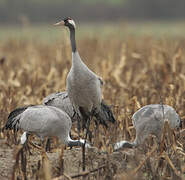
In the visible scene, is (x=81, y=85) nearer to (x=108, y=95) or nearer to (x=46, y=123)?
(x=46, y=123)

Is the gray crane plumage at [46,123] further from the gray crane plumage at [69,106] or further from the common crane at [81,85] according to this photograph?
the gray crane plumage at [69,106]

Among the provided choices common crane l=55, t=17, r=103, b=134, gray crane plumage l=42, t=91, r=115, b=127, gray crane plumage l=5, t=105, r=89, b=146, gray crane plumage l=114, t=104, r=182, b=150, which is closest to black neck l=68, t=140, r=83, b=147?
gray crane plumage l=5, t=105, r=89, b=146

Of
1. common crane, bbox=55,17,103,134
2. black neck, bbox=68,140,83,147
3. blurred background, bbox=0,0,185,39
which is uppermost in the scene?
common crane, bbox=55,17,103,134

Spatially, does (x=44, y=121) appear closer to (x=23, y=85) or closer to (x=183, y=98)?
(x=183, y=98)

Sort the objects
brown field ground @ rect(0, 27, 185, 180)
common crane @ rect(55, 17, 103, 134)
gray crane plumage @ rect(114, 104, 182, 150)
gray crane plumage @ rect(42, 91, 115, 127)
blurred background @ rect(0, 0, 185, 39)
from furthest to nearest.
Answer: blurred background @ rect(0, 0, 185, 39) → gray crane plumage @ rect(42, 91, 115, 127) → common crane @ rect(55, 17, 103, 134) → gray crane plumage @ rect(114, 104, 182, 150) → brown field ground @ rect(0, 27, 185, 180)

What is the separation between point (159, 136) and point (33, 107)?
1132 mm

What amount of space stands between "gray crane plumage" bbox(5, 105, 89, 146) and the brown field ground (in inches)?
6.1

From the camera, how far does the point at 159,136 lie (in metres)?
4.69

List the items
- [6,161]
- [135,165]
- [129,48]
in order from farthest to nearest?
[129,48], [6,161], [135,165]

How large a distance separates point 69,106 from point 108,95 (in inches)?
36.2

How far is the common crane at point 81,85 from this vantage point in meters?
5.03

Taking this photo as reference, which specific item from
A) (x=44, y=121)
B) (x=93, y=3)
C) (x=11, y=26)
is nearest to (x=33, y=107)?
(x=44, y=121)

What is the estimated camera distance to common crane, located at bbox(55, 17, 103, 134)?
503cm

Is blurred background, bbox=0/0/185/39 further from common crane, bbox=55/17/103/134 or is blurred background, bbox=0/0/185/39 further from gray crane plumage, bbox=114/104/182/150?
gray crane plumage, bbox=114/104/182/150
